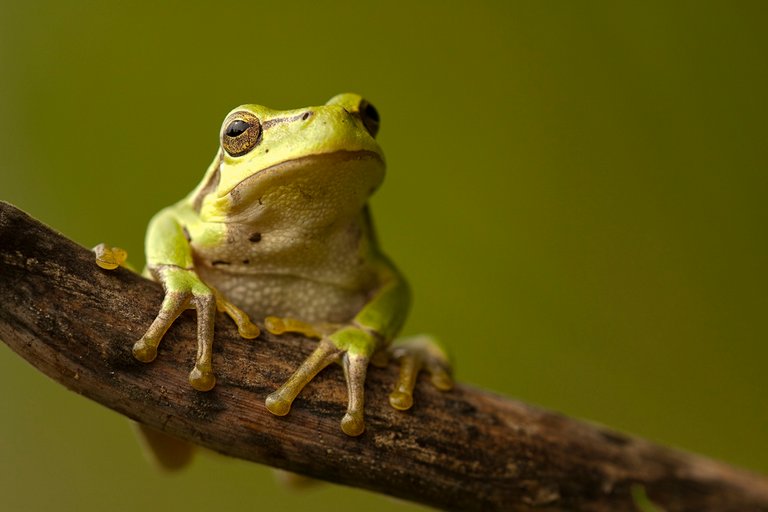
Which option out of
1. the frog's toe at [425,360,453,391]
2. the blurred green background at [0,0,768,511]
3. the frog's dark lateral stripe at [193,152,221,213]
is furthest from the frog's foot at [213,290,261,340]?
the blurred green background at [0,0,768,511]

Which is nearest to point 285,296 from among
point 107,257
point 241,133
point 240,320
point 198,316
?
point 240,320

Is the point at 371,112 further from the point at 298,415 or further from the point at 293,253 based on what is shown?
the point at 298,415

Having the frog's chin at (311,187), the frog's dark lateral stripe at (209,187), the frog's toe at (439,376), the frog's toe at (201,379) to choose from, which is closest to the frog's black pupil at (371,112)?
the frog's chin at (311,187)

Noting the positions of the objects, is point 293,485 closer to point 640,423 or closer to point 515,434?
point 515,434

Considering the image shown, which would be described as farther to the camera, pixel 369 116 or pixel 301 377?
pixel 369 116

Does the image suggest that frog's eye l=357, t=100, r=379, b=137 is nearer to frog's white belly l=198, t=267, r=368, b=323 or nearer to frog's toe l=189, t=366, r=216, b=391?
frog's white belly l=198, t=267, r=368, b=323
